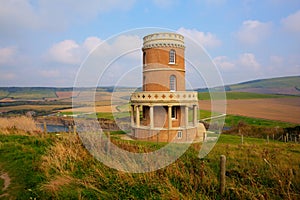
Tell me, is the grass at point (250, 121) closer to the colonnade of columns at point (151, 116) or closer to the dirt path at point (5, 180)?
the colonnade of columns at point (151, 116)

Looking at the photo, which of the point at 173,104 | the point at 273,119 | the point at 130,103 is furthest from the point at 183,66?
the point at 273,119

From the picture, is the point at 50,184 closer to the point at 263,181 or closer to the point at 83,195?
the point at 83,195

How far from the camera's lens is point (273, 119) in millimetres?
43125

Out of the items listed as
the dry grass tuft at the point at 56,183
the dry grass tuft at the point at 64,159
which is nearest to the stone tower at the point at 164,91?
the dry grass tuft at the point at 64,159

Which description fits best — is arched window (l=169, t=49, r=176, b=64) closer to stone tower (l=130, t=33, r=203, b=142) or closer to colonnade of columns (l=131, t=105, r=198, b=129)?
stone tower (l=130, t=33, r=203, b=142)

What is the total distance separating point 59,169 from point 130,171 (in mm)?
2336

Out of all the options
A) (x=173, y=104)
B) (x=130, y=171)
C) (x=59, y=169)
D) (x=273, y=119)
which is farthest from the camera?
(x=273, y=119)

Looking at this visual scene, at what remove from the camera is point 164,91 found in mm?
22766

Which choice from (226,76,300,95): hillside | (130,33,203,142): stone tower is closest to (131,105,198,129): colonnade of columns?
(130,33,203,142): stone tower

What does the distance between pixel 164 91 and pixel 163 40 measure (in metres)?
5.01

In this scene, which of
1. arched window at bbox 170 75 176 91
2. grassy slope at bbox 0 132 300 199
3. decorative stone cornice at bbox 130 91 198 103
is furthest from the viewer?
arched window at bbox 170 75 176 91

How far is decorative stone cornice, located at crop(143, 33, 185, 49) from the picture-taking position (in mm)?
23438

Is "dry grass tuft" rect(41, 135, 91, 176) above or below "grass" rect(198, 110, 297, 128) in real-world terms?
above

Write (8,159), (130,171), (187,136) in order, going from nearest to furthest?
(130,171)
(8,159)
(187,136)
